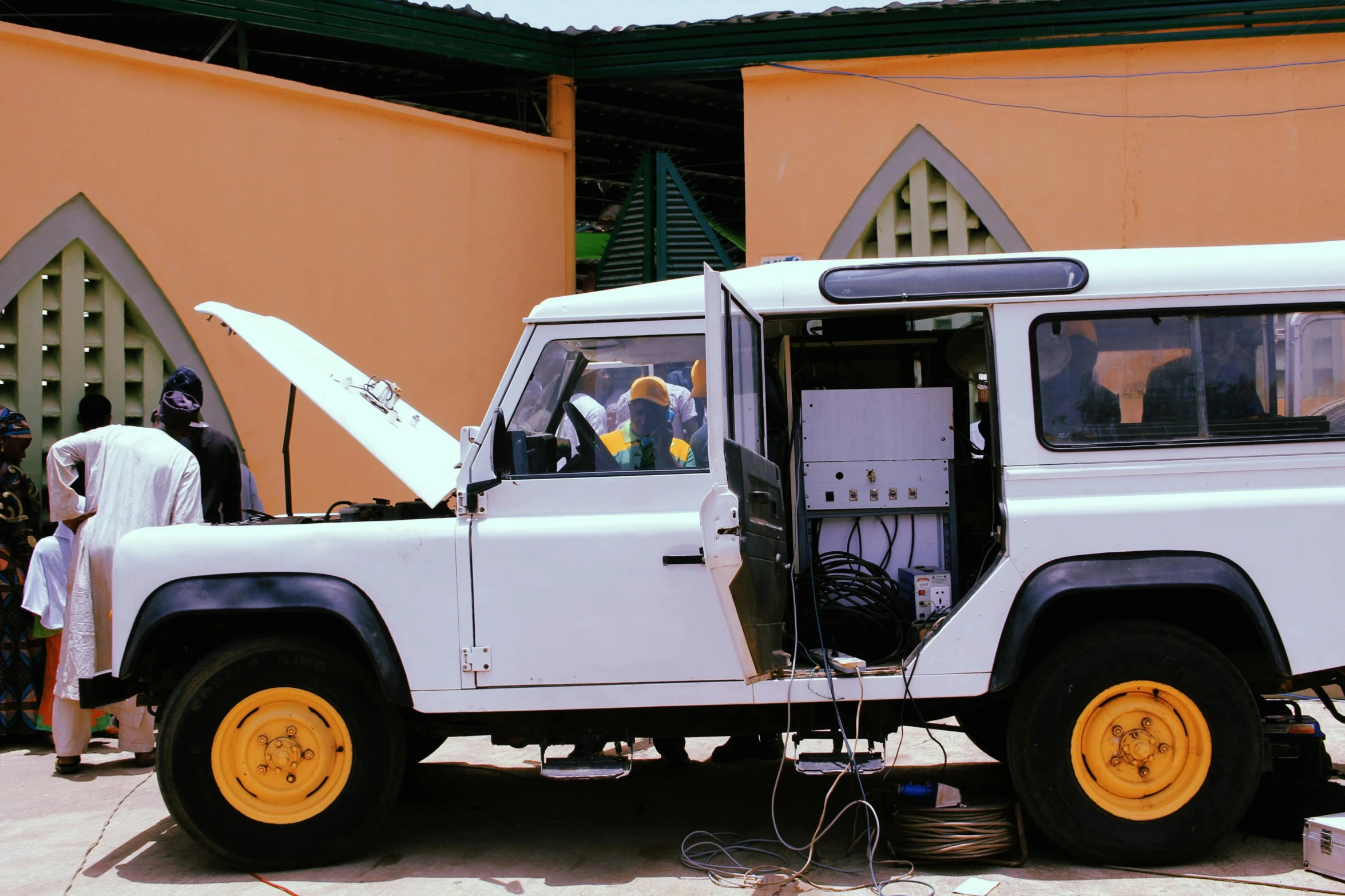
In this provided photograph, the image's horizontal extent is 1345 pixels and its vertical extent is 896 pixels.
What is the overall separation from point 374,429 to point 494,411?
2.08ft

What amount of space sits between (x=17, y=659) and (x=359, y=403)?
3387mm

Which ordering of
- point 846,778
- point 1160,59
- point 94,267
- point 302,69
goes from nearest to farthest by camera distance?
point 846,778, point 94,267, point 1160,59, point 302,69

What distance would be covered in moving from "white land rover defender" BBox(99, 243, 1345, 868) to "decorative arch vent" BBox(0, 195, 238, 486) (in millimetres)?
4014

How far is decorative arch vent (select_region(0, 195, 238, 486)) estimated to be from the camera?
7.57 meters

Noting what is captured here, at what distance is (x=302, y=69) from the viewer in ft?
33.8

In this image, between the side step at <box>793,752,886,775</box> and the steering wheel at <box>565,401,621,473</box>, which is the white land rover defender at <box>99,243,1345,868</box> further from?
the side step at <box>793,752,886,775</box>

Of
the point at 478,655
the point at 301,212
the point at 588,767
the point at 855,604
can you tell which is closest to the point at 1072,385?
the point at 855,604

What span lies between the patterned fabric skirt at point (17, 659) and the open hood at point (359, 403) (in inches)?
112

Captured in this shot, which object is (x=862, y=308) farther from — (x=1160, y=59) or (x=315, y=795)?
(x=1160, y=59)

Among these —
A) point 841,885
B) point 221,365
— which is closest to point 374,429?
point 841,885

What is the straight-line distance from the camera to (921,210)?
368 inches

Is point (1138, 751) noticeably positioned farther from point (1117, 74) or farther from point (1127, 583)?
point (1117, 74)

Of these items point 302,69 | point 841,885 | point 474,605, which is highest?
point 302,69

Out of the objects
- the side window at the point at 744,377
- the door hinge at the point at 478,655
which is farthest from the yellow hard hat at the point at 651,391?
the door hinge at the point at 478,655
